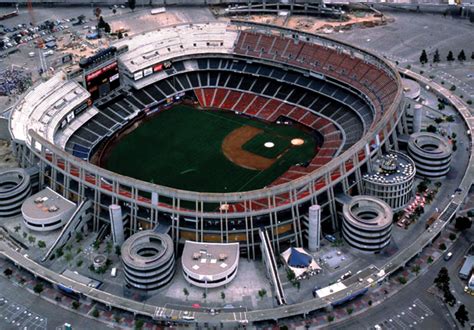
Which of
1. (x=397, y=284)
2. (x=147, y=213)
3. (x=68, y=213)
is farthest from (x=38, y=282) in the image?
(x=397, y=284)

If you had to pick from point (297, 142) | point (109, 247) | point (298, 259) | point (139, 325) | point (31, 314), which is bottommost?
point (31, 314)

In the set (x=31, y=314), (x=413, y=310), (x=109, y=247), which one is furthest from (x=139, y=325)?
(x=413, y=310)

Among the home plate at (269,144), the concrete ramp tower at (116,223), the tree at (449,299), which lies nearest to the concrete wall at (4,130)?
the concrete ramp tower at (116,223)

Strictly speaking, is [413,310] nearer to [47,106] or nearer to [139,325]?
[139,325]

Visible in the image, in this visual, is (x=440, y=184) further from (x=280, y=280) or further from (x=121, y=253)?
(x=121, y=253)

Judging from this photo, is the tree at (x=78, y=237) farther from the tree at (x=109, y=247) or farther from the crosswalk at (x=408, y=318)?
the crosswalk at (x=408, y=318)
